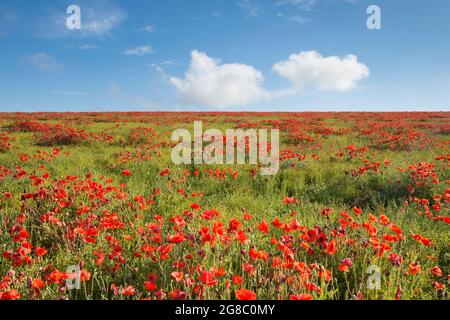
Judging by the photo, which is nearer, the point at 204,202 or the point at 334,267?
the point at 334,267

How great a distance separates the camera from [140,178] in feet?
23.4

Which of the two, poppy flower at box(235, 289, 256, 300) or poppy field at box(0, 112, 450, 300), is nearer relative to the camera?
poppy flower at box(235, 289, 256, 300)

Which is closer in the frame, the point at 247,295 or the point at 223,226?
the point at 247,295

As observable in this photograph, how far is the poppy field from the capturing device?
2586 mm

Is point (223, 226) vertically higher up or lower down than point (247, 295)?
lower down

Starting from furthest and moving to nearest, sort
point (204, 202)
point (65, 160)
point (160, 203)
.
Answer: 1. point (65, 160)
2. point (204, 202)
3. point (160, 203)

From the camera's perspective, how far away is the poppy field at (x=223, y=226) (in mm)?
2586

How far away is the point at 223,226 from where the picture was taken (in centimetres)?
358

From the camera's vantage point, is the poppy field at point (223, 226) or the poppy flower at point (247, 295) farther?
the poppy field at point (223, 226)

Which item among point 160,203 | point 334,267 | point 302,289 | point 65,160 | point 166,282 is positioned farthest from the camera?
point 65,160
